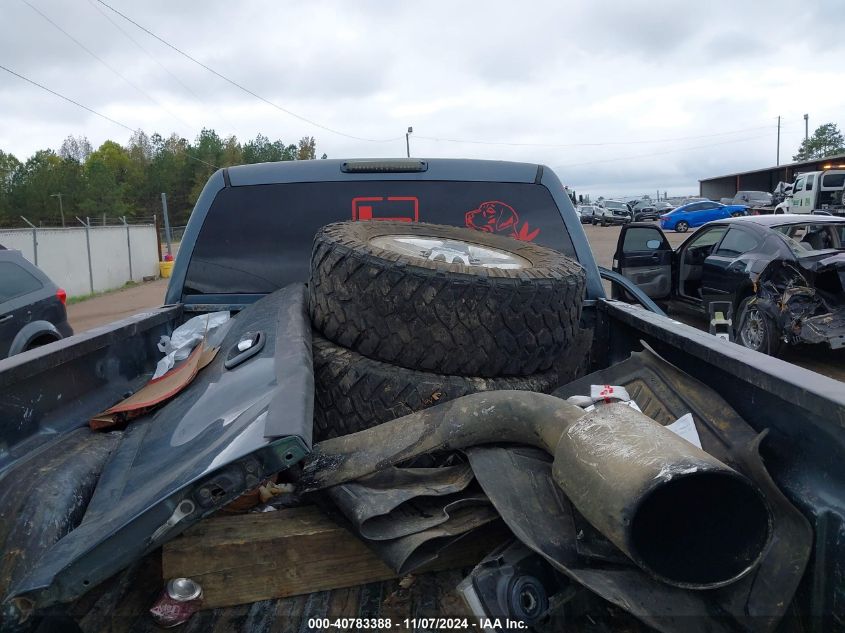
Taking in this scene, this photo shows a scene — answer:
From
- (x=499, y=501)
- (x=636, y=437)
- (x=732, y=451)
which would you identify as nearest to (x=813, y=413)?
(x=732, y=451)

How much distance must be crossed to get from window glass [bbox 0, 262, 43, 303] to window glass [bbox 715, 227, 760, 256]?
8.40 meters

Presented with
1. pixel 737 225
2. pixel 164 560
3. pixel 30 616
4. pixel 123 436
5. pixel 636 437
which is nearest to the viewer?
pixel 30 616

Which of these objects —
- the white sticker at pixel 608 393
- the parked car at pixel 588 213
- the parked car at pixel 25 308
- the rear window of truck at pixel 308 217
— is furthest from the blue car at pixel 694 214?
the white sticker at pixel 608 393

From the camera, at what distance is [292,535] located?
175cm

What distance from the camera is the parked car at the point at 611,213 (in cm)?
4380

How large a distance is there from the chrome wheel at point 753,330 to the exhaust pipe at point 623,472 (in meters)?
6.91

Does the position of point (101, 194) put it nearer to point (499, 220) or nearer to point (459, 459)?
point (499, 220)

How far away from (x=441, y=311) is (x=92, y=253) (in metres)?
19.2

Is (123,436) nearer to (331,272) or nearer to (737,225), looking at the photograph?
(331,272)

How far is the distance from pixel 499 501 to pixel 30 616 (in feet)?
3.54

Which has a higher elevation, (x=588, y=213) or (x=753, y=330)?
(x=588, y=213)

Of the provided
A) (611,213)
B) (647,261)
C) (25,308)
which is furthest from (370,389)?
(611,213)

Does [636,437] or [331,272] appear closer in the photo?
[636,437]

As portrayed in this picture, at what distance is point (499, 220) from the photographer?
3.44 meters
